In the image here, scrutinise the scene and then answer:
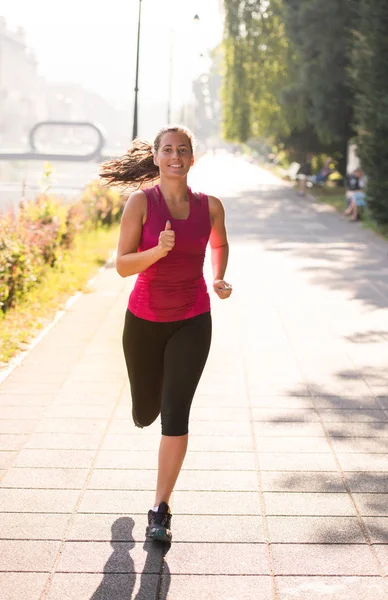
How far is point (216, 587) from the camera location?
3811 millimetres

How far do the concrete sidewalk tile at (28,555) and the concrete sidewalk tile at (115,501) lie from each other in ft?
1.54

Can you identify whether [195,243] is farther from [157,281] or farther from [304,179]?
[304,179]

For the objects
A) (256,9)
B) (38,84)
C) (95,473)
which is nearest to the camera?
(95,473)

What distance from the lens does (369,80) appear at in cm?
2161

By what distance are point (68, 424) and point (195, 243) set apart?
7.71 feet

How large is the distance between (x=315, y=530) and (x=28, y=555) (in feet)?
4.19

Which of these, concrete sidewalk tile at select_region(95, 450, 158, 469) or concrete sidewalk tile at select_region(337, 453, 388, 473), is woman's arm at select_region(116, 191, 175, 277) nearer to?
concrete sidewalk tile at select_region(95, 450, 158, 469)

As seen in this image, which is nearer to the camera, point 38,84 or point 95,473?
point 95,473

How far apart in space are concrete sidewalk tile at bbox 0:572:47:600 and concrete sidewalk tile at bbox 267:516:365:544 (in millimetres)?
1053

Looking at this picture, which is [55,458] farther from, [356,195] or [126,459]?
[356,195]

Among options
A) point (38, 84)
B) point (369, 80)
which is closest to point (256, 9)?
point (369, 80)

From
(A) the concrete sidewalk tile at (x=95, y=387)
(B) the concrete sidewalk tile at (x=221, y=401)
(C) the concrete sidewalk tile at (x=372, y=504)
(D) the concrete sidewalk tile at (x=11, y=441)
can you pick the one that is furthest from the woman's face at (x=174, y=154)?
(A) the concrete sidewalk tile at (x=95, y=387)

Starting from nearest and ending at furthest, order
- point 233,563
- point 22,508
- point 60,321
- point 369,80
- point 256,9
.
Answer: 1. point 233,563
2. point 22,508
3. point 60,321
4. point 369,80
5. point 256,9

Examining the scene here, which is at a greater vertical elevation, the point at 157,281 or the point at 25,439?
the point at 157,281
